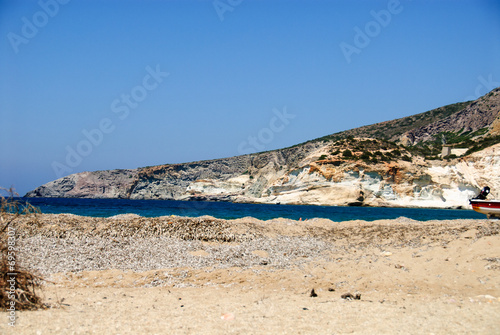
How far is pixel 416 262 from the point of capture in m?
9.84

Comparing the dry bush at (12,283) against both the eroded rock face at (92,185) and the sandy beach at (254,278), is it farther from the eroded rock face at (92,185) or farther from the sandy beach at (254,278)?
the eroded rock face at (92,185)

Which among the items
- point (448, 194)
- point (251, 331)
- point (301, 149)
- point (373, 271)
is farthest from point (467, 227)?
point (301, 149)

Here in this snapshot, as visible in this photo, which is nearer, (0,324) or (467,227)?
(0,324)

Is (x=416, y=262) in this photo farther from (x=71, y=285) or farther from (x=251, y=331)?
(x=71, y=285)

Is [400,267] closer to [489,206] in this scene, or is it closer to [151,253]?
[151,253]

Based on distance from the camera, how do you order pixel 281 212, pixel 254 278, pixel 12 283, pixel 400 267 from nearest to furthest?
pixel 12 283 → pixel 254 278 → pixel 400 267 → pixel 281 212

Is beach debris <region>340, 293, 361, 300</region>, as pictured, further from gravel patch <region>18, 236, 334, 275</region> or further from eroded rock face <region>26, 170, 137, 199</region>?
eroded rock face <region>26, 170, 137, 199</region>

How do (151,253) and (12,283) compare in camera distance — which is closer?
(12,283)

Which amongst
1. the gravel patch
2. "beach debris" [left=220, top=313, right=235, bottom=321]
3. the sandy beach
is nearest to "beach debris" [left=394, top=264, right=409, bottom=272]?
the sandy beach

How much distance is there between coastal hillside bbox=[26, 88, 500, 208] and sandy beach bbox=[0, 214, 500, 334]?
133 ft

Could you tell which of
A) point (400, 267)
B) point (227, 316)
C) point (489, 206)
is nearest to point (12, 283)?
point (227, 316)

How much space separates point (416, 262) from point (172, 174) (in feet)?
313

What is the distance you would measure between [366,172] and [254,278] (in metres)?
49.4

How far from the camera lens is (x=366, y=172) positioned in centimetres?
5503
